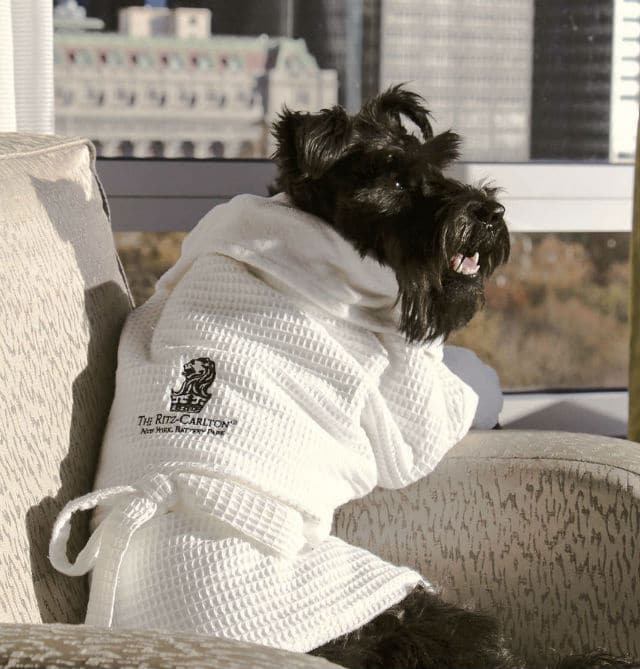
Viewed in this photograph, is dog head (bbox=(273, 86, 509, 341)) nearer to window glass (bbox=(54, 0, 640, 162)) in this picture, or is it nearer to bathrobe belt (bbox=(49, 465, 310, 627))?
bathrobe belt (bbox=(49, 465, 310, 627))

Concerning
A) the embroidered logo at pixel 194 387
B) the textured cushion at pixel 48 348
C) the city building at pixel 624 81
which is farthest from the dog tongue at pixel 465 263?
the city building at pixel 624 81

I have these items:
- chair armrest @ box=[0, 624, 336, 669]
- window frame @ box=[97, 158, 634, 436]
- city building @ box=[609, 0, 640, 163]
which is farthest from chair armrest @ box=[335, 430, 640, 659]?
city building @ box=[609, 0, 640, 163]

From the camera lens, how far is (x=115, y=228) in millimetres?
2104

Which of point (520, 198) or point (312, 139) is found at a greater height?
point (312, 139)

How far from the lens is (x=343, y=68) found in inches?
90.4

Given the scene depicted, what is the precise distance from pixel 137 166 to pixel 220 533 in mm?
1198

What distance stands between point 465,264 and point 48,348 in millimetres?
566

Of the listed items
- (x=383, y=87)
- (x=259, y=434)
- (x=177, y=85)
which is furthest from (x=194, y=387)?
(x=383, y=87)

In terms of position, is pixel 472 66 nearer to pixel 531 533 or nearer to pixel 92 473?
pixel 531 533

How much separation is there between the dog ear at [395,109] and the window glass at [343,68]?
2.79 ft

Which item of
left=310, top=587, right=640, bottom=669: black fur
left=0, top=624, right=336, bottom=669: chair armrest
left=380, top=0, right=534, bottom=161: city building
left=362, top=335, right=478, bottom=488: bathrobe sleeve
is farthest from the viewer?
left=380, top=0, right=534, bottom=161: city building

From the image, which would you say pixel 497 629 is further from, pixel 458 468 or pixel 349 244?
pixel 349 244

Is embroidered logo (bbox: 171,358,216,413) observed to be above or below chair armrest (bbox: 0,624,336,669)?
above

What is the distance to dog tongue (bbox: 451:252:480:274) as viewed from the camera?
1.31 meters
